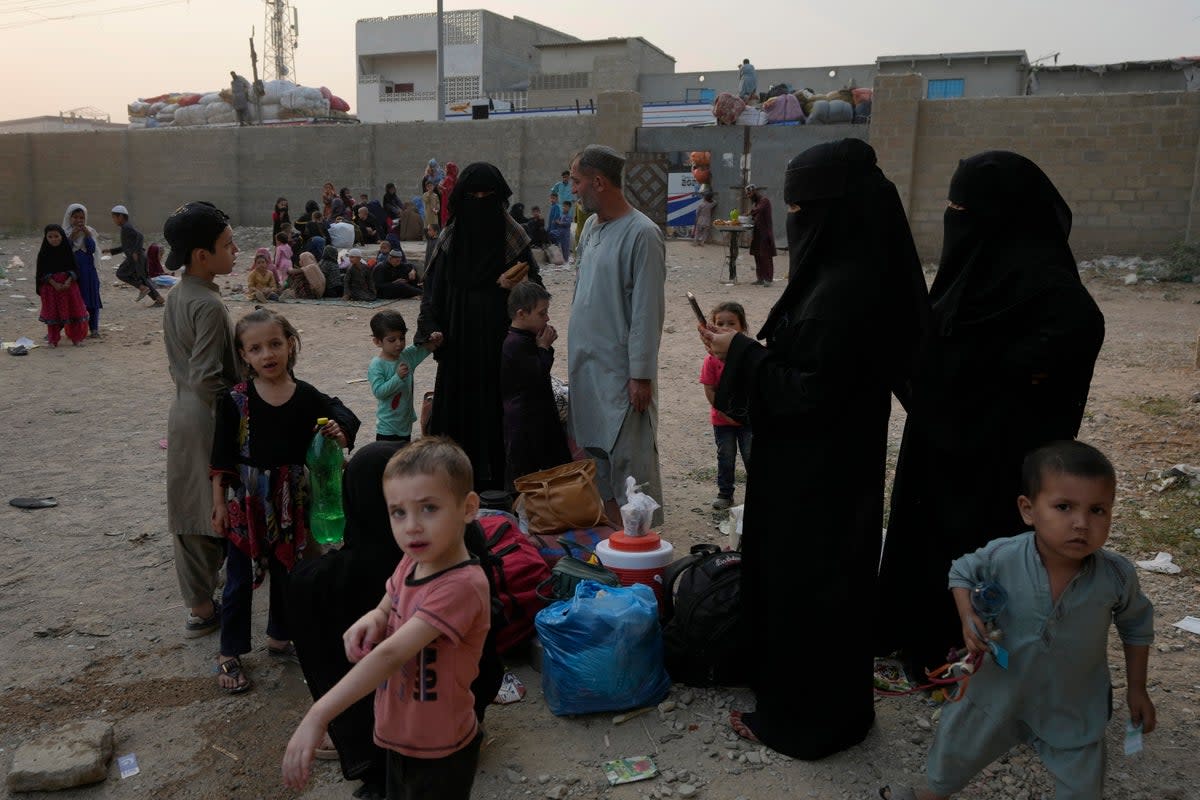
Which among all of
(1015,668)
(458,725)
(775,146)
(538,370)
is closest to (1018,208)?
(1015,668)

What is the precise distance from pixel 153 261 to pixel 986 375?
566 inches

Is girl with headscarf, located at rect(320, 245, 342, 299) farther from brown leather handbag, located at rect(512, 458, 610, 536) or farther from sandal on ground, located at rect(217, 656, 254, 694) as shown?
sandal on ground, located at rect(217, 656, 254, 694)

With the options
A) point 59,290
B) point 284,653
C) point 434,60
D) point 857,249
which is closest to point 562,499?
point 284,653

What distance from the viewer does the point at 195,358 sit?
132 inches

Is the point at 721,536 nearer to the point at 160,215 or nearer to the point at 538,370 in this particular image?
the point at 538,370

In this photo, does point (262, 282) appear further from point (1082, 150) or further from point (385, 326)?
point (1082, 150)

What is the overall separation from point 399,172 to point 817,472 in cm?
2200

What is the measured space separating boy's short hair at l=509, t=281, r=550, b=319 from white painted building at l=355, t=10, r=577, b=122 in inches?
1476

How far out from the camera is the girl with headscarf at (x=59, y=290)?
9.95 m

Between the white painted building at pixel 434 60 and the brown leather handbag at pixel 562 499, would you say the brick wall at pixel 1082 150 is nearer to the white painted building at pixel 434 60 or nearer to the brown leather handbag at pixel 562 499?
the brown leather handbag at pixel 562 499

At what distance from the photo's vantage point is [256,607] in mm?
3957

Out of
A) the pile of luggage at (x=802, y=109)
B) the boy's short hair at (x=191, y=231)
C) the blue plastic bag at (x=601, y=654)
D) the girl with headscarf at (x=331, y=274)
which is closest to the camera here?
the blue plastic bag at (x=601, y=654)

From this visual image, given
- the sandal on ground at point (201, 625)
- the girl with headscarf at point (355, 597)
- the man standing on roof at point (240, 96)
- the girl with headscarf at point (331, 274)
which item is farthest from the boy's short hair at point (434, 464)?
the man standing on roof at point (240, 96)

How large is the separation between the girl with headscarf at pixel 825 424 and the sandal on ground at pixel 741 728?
0.01m
